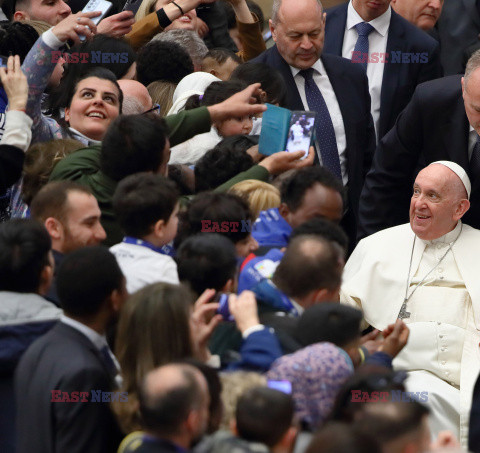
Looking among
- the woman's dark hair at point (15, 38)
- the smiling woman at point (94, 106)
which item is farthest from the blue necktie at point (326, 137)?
the woman's dark hair at point (15, 38)

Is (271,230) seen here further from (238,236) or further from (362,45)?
(362,45)

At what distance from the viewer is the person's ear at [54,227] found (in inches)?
166

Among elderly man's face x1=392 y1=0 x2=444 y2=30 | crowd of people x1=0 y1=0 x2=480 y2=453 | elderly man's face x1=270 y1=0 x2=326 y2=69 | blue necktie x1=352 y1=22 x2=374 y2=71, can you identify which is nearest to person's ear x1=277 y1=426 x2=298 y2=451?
crowd of people x1=0 y1=0 x2=480 y2=453

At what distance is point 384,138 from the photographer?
605 centimetres

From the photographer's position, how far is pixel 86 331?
3.52 metres

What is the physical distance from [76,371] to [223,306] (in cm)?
71

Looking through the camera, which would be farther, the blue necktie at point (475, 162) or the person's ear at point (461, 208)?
the blue necktie at point (475, 162)

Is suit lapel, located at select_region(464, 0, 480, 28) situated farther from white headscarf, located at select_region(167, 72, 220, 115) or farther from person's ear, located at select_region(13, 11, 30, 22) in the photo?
person's ear, located at select_region(13, 11, 30, 22)

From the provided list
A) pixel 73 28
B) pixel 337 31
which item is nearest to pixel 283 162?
pixel 73 28

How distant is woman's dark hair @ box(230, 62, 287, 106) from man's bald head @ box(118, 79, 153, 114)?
21.9 inches

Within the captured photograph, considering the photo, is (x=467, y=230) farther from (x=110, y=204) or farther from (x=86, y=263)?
(x=86, y=263)

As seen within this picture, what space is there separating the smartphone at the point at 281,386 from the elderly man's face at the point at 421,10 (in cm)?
505

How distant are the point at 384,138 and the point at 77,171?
207 cm

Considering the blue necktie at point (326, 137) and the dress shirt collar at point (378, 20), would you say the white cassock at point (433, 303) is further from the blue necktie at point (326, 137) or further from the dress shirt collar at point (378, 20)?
the dress shirt collar at point (378, 20)
